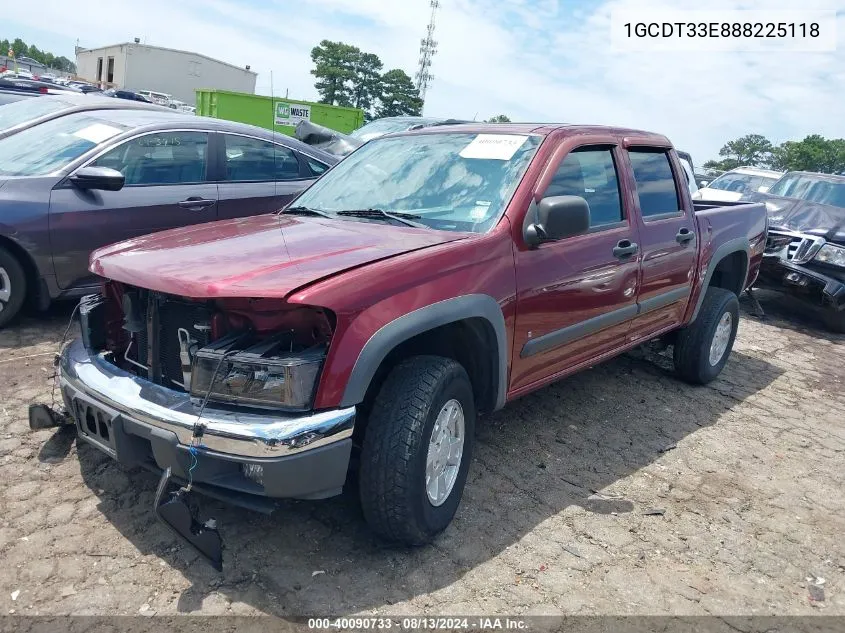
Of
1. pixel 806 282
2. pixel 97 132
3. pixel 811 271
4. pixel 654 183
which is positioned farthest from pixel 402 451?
pixel 811 271

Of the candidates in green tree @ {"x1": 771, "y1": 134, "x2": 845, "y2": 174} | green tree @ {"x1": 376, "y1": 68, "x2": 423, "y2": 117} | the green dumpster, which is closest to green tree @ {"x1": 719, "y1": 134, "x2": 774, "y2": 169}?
green tree @ {"x1": 771, "y1": 134, "x2": 845, "y2": 174}

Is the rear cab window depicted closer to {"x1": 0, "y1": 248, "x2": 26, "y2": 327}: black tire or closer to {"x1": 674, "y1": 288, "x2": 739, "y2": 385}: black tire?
{"x1": 674, "y1": 288, "x2": 739, "y2": 385}: black tire

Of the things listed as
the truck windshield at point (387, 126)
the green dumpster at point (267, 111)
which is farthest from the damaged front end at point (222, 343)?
the green dumpster at point (267, 111)

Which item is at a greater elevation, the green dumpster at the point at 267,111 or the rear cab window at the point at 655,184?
the green dumpster at the point at 267,111

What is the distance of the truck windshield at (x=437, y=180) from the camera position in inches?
137

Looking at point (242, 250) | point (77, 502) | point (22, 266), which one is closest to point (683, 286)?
point (242, 250)

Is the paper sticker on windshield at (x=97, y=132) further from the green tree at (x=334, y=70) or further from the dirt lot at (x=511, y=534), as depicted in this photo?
the green tree at (x=334, y=70)

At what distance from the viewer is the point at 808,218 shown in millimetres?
8375

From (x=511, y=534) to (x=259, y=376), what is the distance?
1.42 m

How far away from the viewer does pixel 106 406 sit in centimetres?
278

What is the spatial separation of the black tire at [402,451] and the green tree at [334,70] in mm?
55147

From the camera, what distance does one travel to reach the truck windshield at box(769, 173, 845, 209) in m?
9.18

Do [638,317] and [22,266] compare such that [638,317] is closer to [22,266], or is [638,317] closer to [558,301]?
[558,301]

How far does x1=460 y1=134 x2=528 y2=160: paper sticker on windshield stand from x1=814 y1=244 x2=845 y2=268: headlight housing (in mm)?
5525
